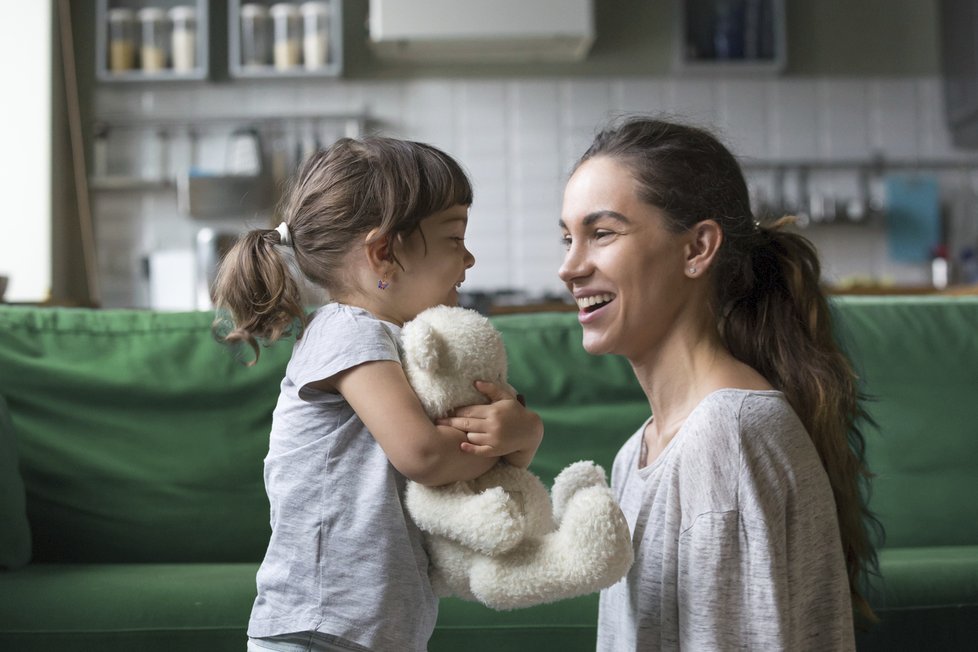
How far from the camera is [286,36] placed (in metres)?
4.90

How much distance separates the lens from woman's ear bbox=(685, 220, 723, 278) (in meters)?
1.26

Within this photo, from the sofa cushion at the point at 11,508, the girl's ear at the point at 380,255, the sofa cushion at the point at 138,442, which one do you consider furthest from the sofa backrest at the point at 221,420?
the girl's ear at the point at 380,255

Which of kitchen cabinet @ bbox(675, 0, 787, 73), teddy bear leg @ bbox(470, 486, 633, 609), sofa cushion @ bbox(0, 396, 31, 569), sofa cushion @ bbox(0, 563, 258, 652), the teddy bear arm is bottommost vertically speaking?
sofa cushion @ bbox(0, 563, 258, 652)

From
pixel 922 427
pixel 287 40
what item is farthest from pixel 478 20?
pixel 922 427

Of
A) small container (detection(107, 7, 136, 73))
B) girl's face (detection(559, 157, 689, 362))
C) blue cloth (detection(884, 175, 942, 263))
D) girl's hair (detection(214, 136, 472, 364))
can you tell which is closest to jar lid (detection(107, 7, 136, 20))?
small container (detection(107, 7, 136, 73))

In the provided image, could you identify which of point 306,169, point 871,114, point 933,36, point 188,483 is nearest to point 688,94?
point 871,114

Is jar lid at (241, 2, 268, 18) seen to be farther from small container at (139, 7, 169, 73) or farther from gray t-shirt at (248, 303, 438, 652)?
gray t-shirt at (248, 303, 438, 652)

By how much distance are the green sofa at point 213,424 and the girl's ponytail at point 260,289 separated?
0.83 m

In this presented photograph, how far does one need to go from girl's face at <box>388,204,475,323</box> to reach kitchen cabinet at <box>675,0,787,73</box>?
4.15 meters

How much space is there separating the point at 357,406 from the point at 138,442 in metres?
1.11

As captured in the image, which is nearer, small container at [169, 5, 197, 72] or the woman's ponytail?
the woman's ponytail

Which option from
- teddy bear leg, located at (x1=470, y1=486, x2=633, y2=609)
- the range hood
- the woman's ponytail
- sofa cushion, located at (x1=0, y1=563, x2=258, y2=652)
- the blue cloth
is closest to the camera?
teddy bear leg, located at (x1=470, y1=486, x2=633, y2=609)

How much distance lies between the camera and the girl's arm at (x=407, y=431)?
1056 mm

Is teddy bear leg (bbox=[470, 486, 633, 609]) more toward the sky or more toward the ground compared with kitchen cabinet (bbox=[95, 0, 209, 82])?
more toward the ground
